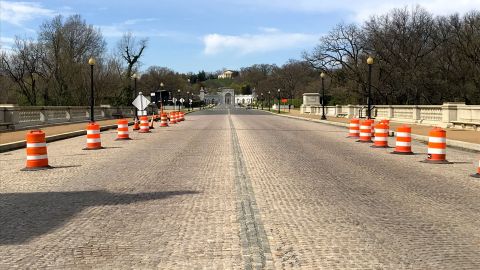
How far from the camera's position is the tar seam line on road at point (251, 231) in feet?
16.9

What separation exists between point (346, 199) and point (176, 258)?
4.19 metres

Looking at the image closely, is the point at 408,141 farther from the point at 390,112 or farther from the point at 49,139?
the point at 390,112

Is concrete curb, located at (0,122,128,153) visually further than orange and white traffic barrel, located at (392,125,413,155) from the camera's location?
Yes

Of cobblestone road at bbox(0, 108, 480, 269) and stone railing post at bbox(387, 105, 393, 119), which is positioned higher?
stone railing post at bbox(387, 105, 393, 119)

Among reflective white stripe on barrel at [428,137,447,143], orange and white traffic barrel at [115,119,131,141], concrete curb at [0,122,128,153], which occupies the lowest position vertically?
concrete curb at [0,122,128,153]

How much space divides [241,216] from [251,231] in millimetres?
877

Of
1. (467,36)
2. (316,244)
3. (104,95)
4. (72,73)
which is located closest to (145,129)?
(316,244)

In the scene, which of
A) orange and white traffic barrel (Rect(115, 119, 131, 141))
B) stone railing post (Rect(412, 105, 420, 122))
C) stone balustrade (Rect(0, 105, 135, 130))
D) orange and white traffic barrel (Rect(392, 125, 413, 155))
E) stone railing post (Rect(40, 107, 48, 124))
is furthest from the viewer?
stone railing post (Rect(412, 105, 420, 122))

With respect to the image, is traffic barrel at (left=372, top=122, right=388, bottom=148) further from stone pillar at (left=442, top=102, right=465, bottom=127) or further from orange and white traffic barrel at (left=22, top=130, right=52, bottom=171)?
stone pillar at (left=442, top=102, right=465, bottom=127)

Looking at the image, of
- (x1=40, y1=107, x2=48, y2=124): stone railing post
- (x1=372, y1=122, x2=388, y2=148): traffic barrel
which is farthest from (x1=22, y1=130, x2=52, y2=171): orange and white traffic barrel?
(x1=40, y1=107, x2=48, y2=124): stone railing post

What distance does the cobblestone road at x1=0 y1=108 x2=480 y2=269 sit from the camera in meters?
5.33

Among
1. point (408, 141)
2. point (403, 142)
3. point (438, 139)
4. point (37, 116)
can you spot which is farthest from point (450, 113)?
point (37, 116)

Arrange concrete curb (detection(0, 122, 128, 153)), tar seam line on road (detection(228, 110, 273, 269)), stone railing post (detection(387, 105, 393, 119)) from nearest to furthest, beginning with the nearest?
tar seam line on road (detection(228, 110, 273, 269)) < concrete curb (detection(0, 122, 128, 153)) < stone railing post (detection(387, 105, 393, 119))

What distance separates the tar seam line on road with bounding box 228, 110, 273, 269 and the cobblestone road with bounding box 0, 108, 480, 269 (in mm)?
20
